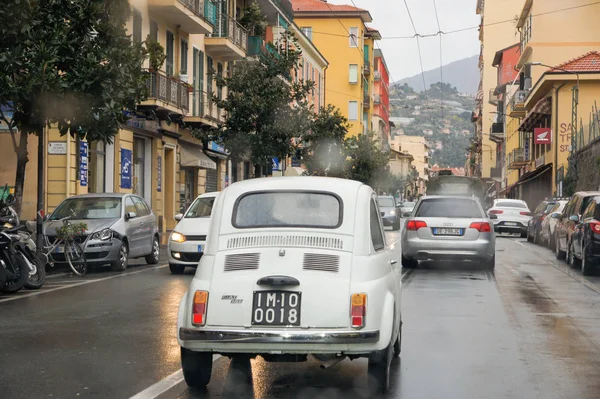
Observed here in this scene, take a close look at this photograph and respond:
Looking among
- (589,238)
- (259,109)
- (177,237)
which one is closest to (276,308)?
(177,237)

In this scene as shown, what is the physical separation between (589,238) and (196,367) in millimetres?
13384

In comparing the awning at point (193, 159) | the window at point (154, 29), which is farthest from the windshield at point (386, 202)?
the window at point (154, 29)

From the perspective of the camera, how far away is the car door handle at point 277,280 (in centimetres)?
639

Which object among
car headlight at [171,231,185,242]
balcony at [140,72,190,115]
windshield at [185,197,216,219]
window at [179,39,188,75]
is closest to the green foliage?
window at [179,39,188,75]

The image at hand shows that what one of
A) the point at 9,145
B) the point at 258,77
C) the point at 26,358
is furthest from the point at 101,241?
the point at 258,77

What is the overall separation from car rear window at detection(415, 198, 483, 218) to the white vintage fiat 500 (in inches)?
473

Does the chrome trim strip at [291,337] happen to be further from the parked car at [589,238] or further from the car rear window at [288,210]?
the parked car at [589,238]

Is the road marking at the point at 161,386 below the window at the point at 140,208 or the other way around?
below

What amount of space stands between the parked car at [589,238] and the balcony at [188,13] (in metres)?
17.1

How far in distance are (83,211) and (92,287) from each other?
14.5ft

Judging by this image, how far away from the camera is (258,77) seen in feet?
120

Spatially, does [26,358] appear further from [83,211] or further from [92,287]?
[83,211]

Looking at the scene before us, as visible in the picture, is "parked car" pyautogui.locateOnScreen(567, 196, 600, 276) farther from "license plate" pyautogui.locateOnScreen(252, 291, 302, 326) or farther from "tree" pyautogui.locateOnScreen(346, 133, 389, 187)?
"tree" pyautogui.locateOnScreen(346, 133, 389, 187)

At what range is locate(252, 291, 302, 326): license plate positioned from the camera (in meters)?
6.34
